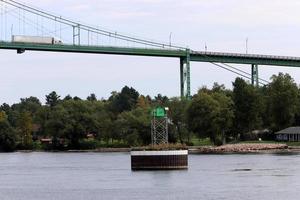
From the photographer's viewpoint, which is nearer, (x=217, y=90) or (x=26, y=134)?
(x=217, y=90)

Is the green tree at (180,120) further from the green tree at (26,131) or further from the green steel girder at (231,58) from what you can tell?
the green tree at (26,131)

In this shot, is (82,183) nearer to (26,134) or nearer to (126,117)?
(126,117)

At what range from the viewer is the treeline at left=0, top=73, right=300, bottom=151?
132 metres

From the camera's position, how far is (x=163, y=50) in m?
155

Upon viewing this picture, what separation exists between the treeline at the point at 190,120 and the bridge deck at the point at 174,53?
30.3 feet

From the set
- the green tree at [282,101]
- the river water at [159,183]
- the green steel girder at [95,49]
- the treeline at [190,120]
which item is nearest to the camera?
the river water at [159,183]

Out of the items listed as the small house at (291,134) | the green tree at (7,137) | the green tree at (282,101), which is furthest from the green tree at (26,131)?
the small house at (291,134)

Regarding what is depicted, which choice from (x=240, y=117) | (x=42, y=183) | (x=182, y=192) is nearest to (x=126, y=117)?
(x=240, y=117)

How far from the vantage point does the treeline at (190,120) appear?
13175cm

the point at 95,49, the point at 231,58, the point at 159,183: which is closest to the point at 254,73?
the point at 231,58

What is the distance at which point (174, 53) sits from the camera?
158m

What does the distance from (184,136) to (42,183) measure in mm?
80750

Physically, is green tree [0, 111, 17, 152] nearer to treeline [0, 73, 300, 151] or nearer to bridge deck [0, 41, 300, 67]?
treeline [0, 73, 300, 151]

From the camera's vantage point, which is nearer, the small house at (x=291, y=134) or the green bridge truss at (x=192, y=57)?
the small house at (x=291, y=134)
